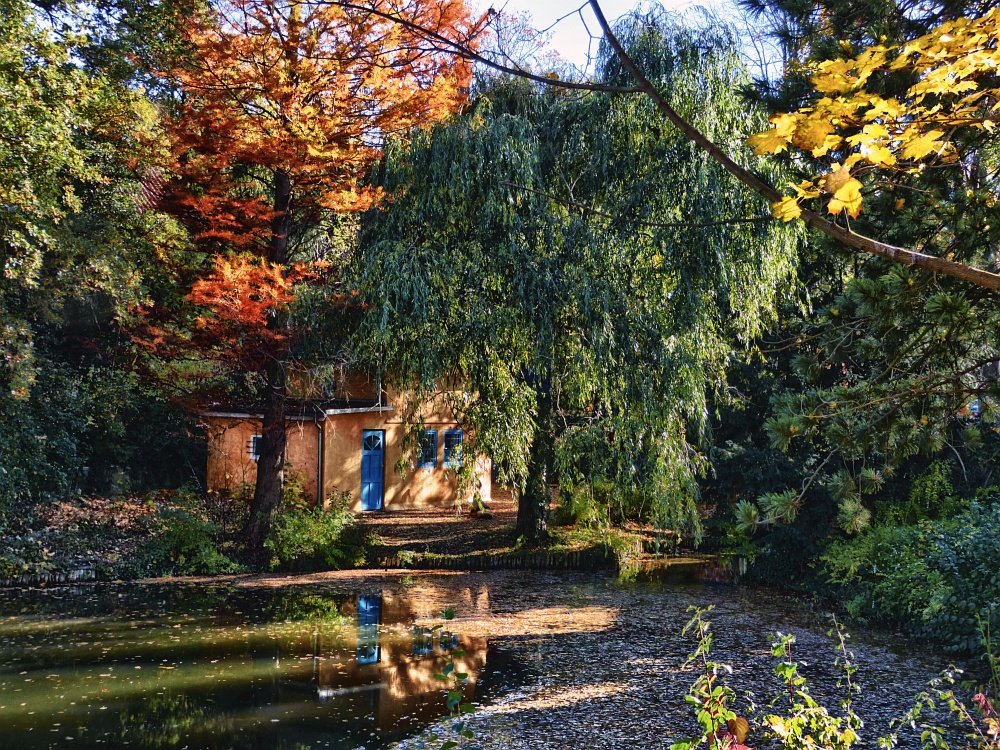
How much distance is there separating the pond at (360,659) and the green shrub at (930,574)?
0.45 m

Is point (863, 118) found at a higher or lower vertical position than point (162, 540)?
higher

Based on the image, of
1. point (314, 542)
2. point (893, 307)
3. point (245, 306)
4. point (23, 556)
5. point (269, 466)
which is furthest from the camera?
point (269, 466)

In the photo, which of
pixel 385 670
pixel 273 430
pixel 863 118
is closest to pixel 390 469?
pixel 273 430

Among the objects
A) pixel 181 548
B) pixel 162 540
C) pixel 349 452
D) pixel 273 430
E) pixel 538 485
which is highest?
pixel 273 430

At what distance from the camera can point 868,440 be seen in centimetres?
497

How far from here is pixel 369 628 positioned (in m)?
9.59

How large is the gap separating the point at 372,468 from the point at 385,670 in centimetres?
1126

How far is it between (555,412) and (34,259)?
7893 mm

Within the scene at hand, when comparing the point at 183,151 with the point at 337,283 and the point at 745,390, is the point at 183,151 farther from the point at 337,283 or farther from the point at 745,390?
the point at 745,390

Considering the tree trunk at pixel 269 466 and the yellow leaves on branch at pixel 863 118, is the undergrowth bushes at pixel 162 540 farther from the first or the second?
the yellow leaves on branch at pixel 863 118

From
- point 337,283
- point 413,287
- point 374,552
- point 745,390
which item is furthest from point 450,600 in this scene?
point 745,390

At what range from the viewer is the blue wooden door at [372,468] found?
18.9m

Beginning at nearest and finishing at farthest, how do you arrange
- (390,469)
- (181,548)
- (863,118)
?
(863,118) < (181,548) < (390,469)

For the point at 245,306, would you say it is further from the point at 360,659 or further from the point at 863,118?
the point at 863,118
